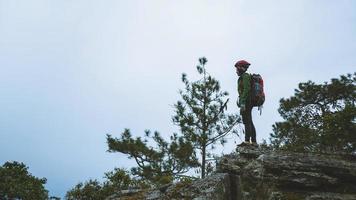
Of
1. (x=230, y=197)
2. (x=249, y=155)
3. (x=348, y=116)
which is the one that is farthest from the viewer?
(x=348, y=116)

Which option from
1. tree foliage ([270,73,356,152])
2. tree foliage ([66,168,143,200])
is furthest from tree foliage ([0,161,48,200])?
tree foliage ([270,73,356,152])

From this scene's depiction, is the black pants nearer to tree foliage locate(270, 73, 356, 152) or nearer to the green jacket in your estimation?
the green jacket

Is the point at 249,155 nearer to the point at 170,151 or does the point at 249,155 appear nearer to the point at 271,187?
the point at 271,187

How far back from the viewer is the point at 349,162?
9492mm

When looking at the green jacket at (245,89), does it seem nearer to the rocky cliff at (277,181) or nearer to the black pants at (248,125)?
the black pants at (248,125)

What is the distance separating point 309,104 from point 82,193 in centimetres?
1393

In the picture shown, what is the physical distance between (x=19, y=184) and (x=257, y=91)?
1540cm

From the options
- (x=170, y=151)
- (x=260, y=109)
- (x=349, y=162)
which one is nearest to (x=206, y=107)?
(x=170, y=151)

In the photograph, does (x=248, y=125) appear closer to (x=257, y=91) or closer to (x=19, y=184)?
(x=257, y=91)

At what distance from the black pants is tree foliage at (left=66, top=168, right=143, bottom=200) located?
31.3 ft

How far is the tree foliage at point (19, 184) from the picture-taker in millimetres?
21203

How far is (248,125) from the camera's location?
35.2ft

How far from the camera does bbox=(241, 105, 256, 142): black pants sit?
35.1 ft

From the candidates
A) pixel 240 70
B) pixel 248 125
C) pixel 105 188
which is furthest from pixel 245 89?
pixel 105 188
